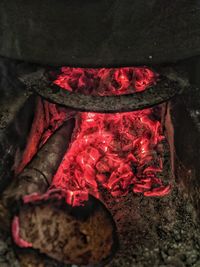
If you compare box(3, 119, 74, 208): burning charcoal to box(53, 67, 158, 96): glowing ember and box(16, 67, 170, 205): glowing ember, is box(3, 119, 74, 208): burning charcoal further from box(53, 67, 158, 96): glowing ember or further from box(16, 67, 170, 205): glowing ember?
box(53, 67, 158, 96): glowing ember

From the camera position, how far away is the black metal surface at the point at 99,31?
7.48 feet

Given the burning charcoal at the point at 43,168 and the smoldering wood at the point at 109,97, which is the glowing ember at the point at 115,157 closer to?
the burning charcoal at the point at 43,168

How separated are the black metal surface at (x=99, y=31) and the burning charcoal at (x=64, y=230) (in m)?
0.93

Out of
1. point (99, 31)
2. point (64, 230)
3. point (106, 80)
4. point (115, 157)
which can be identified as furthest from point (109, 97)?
point (64, 230)

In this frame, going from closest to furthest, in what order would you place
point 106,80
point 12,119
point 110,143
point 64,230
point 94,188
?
point 64,230 < point 12,119 < point 94,188 < point 106,80 < point 110,143

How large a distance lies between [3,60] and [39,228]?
1.39m

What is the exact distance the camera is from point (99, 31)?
7.78ft

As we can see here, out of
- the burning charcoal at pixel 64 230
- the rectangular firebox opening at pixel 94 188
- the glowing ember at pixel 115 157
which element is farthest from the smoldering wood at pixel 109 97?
the burning charcoal at pixel 64 230

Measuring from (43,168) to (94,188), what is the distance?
1.42 feet

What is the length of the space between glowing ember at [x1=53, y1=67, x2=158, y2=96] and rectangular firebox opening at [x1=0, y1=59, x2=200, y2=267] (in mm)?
22

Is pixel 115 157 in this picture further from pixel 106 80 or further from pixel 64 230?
pixel 64 230

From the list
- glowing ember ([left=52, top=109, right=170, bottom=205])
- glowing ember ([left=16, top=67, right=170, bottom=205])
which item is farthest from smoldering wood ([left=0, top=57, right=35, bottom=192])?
glowing ember ([left=52, top=109, right=170, bottom=205])

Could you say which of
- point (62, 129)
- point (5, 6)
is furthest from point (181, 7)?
point (62, 129)

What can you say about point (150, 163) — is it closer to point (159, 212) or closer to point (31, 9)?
point (159, 212)
